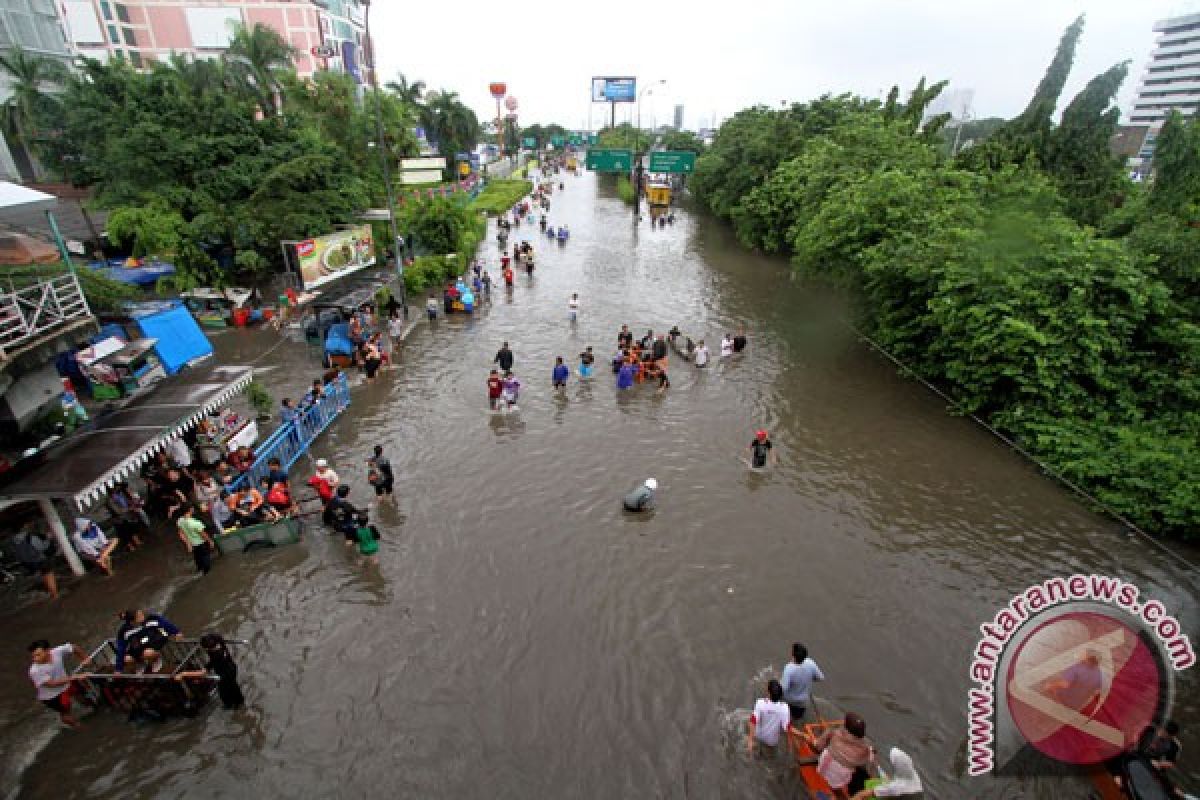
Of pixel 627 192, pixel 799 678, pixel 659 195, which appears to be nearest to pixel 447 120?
pixel 627 192

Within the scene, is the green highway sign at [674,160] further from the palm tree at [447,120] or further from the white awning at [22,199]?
the white awning at [22,199]

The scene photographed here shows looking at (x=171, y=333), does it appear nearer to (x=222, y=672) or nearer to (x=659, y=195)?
(x=222, y=672)

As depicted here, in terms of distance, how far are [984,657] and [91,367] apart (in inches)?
782

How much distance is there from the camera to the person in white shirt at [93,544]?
930 cm

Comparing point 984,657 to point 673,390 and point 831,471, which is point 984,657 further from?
point 673,390

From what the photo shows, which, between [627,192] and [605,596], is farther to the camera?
[627,192]

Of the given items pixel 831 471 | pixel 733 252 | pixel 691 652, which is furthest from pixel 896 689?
pixel 733 252

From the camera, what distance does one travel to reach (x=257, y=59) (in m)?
28.9

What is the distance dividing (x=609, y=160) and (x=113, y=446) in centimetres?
3823

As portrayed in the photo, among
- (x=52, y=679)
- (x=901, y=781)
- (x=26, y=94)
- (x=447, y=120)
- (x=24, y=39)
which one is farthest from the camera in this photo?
(x=447, y=120)

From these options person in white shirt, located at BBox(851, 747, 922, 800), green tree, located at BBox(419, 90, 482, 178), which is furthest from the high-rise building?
person in white shirt, located at BBox(851, 747, 922, 800)

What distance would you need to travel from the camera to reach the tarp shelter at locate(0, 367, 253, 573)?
8523 millimetres

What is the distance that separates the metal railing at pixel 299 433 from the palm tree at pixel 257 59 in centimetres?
2143

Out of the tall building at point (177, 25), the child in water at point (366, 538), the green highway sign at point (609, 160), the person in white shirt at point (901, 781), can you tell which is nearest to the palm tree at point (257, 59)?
the green highway sign at point (609, 160)
